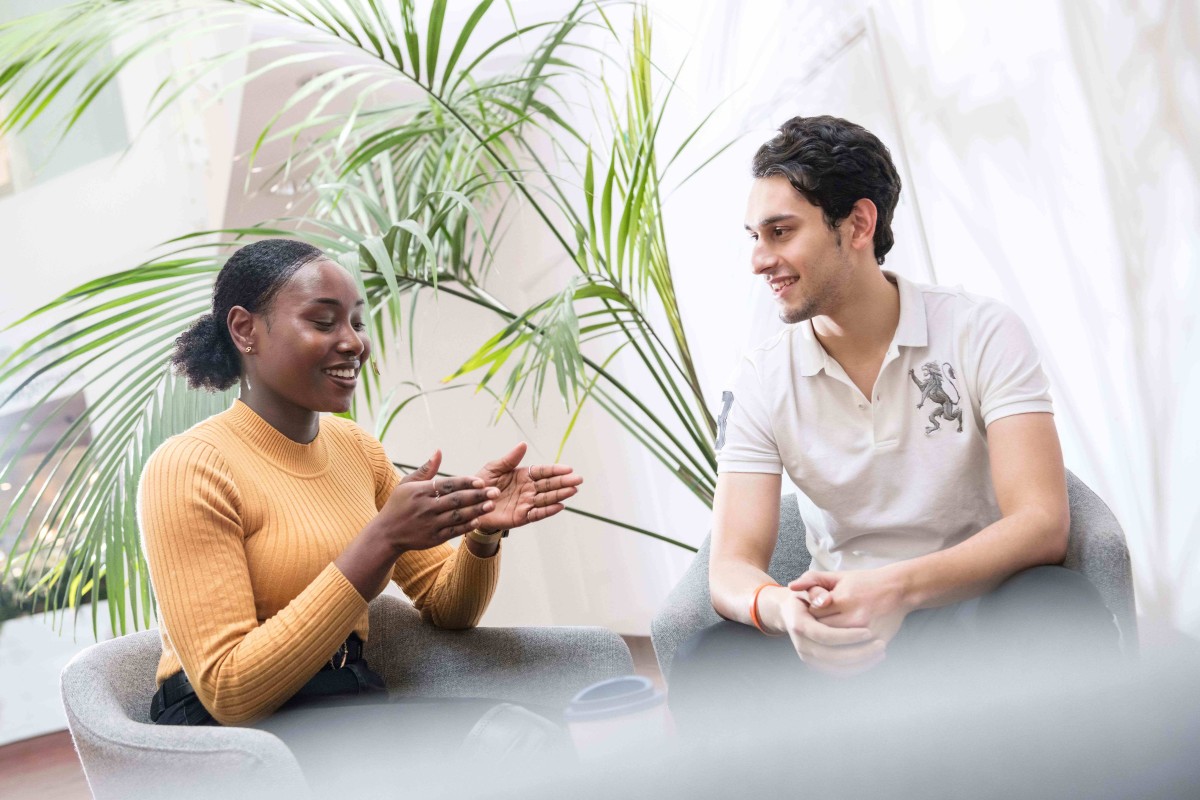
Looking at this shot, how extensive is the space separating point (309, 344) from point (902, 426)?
2.57ft

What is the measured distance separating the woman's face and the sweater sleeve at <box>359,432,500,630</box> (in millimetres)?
170

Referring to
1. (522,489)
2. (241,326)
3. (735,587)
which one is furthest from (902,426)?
(241,326)

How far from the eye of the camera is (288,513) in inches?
52.8

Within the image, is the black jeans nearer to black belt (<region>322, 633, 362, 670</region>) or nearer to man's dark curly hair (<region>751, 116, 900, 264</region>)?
black belt (<region>322, 633, 362, 670</region>)

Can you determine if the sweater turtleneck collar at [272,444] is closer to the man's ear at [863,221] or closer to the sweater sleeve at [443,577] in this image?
the sweater sleeve at [443,577]

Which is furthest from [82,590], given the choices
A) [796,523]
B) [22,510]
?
[22,510]

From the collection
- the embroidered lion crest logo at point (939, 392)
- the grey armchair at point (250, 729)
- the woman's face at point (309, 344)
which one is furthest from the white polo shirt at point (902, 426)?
the woman's face at point (309, 344)

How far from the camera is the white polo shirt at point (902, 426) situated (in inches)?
55.1

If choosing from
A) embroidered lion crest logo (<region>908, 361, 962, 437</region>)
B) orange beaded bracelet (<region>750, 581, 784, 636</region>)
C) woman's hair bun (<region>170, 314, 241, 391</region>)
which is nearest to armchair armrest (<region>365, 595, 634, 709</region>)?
orange beaded bracelet (<region>750, 581, 784, 636</region>)

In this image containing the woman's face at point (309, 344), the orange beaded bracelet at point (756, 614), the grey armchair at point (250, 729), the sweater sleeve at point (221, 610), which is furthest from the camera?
the woman's face at point (309, 344)

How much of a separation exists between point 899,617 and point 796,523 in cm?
47

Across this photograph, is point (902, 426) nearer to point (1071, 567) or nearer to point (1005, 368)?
point (1005, 368)

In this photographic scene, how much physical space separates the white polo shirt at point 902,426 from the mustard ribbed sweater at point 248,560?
46 centimetres

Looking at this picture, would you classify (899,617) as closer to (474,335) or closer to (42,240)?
(474,335)
